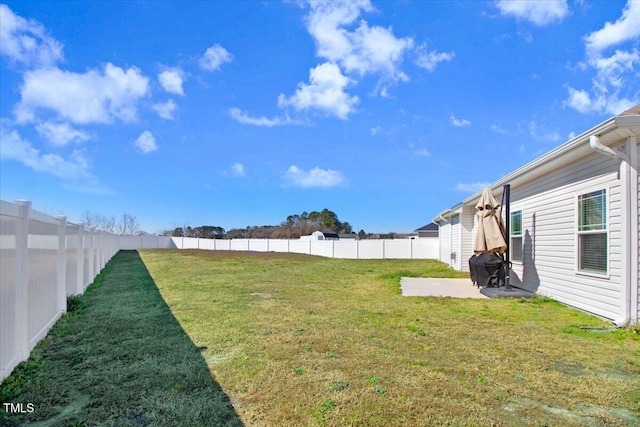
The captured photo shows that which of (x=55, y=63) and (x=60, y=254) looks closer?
(x=60, y=254)

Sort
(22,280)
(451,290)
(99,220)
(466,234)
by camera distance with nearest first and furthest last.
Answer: (22,280) → (451,290) → (466,234) → (99,220)

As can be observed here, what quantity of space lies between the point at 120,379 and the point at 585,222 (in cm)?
697

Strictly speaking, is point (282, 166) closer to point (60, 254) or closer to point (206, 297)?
point (206, 297)

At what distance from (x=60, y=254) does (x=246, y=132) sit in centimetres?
1402

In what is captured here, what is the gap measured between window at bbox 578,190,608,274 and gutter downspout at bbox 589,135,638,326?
0.59m

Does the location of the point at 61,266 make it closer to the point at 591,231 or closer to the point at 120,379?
the point at 120,379

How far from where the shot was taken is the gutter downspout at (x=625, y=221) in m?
4.96

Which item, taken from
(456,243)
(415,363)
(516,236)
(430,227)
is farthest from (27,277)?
(430,227)

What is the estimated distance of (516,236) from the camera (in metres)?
9.16

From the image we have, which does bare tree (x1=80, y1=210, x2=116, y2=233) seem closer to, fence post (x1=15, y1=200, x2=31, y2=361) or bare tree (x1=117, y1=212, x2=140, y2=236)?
bare tree (x1=117, y1=212, x2=140, y2=236)

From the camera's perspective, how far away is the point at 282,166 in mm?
25766

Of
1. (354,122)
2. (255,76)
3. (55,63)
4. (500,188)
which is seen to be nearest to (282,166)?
(354,122)

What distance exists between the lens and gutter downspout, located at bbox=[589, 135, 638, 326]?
16.3 ft

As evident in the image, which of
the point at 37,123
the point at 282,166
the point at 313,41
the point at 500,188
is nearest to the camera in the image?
the point at 500,188
